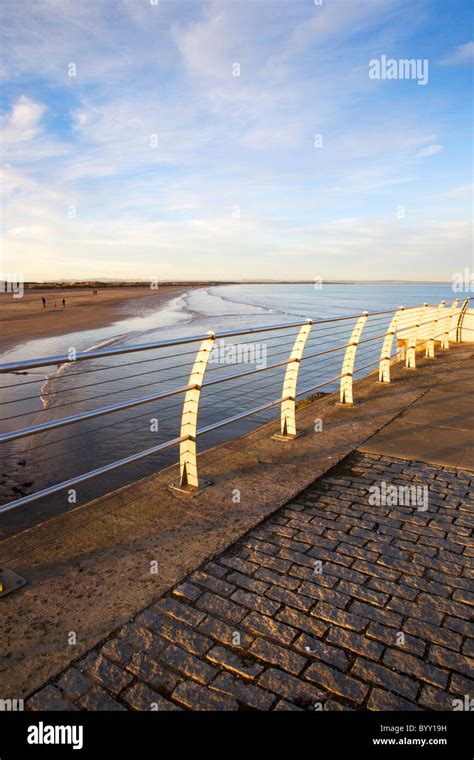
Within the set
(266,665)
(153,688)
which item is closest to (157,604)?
(153,688)

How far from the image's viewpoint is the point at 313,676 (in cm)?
207

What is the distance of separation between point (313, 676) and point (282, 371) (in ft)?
42.2

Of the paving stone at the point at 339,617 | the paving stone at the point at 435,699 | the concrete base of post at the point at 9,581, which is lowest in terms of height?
the paving stone at the point at 435,699

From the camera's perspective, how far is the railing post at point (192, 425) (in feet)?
12.4

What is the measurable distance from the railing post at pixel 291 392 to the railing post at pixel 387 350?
3.21 meters

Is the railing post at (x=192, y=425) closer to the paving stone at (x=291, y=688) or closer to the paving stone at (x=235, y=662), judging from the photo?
the paving stone at (x=235, y=662)

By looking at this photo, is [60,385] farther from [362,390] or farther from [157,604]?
[157,604]

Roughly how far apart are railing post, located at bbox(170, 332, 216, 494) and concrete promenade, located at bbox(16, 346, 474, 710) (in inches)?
16.5

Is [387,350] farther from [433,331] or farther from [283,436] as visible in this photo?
Result: [283,436]

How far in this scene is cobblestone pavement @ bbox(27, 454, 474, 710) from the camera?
1.98 metres

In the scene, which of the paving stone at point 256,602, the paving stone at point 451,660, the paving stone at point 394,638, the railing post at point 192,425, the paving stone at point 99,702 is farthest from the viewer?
the railing post at point 192,425

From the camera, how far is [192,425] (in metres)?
3.87

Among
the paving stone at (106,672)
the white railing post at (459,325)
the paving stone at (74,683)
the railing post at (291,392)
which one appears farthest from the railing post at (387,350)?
the white railing post at (459,325)

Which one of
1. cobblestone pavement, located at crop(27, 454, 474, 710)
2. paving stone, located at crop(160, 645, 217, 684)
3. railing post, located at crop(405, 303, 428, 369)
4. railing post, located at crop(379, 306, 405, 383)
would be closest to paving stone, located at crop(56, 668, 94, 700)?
cobblestone pavement, located at crop(27, 454, 474, 710)
